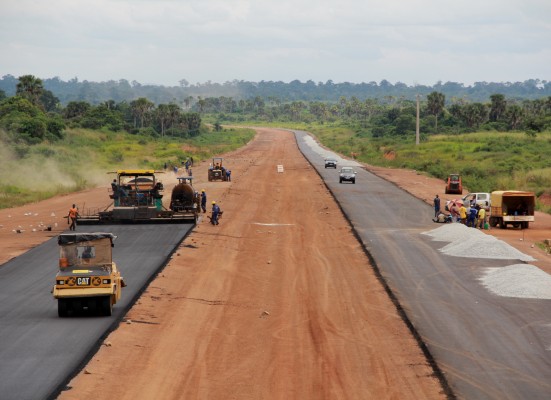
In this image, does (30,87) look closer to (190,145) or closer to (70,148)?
(190,145)

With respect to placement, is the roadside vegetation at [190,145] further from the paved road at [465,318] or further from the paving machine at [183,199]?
the paved road at [465,318]

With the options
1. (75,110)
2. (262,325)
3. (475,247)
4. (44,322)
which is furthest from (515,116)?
(44,322)

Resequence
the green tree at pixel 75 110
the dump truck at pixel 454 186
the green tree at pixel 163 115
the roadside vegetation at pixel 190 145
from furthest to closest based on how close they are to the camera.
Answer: the green tree at pixel 163 115 < the green tree at pixel 75 110 < the roadside vegetation at pixel 190 145 < the dump truck at pixel 454 186

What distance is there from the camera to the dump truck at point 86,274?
80.2 ft

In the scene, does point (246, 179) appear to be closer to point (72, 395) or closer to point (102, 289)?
point (102, 289)

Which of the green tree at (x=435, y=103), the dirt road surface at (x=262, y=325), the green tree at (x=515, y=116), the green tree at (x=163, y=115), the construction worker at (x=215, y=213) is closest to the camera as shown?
the dirt road surface at (x=262, y=325)

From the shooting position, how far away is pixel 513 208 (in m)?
49.8

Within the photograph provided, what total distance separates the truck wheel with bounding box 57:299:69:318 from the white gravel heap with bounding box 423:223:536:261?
19.7 metres

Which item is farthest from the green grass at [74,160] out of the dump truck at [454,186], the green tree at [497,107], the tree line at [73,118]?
the green tree at [497,107]

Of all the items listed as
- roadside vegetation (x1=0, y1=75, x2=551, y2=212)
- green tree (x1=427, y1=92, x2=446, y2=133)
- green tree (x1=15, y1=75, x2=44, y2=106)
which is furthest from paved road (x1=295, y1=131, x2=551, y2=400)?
green tree (x1=427, y1=92, x2=446, y2=133)

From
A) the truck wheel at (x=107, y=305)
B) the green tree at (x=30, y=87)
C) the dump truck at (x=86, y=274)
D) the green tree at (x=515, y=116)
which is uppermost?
the green tree at (x=30, y=87)

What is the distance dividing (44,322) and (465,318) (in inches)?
509

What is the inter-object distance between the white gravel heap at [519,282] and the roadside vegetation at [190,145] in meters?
26.3

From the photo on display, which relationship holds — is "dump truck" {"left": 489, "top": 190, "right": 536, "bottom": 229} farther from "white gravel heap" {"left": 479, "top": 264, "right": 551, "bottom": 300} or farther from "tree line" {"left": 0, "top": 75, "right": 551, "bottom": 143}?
"tree line" {"left": 0, "top": 75, "right": 551, "bottom": 143}
